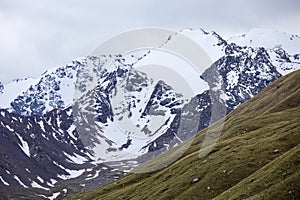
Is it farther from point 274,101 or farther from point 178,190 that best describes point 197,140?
point 178,190

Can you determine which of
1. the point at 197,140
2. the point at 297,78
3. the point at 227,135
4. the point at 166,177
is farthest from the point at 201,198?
the point at 297,78

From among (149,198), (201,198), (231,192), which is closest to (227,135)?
(149,198)

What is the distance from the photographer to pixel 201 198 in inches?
3007

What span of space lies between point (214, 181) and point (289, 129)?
22.9m

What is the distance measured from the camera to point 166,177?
340 ft

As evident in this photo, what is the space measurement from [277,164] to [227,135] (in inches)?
2327

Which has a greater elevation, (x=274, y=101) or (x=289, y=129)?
(x=274, y=101)

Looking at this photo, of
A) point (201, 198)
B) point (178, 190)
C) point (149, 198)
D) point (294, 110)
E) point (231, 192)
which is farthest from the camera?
point (294, 110)

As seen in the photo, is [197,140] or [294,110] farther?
[197,140]

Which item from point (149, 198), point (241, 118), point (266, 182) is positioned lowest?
point (266, 182)

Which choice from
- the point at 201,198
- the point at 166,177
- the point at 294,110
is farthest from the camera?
the point at 294,110

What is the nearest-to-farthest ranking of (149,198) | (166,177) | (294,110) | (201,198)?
(201,198)
(149,198)
(166,177)
(294,110)

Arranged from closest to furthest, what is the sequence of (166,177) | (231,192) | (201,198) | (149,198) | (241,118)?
(231,192), (201,198), (149,198), (166,177), (241,118)

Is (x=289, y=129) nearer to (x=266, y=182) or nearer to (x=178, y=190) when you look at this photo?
(x=178, y=190)
